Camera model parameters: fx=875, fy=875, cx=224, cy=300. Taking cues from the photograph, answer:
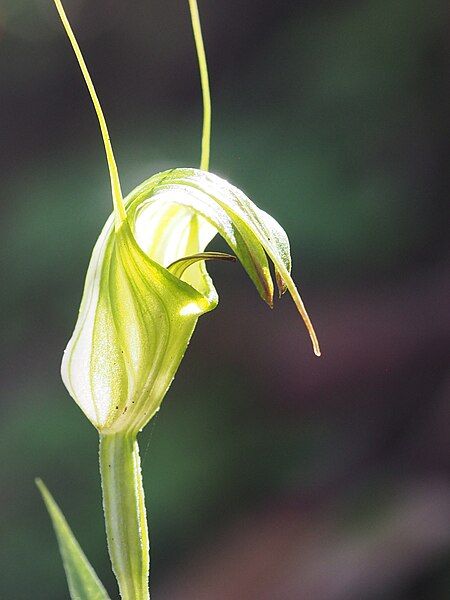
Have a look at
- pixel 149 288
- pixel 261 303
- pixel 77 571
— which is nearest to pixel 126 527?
pixel 77 571

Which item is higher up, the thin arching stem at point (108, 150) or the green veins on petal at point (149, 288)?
the thin arching stem at point (108, 150)

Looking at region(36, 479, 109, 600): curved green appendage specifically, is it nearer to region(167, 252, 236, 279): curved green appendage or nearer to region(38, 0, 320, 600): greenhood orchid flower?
region(38, 0, 320, 600): greenhood orchid flower

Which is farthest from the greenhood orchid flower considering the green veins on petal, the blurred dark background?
the blurred dark background

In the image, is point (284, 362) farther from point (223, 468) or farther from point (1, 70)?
point (1, 70)

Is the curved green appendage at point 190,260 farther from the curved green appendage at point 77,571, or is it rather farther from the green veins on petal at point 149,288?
the curved green appendage at point 77,571

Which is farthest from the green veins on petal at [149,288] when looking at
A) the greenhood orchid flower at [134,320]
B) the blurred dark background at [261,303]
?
the blurred dark background at [261,303]

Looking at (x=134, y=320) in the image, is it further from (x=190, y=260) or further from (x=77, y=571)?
(x=77, y=571)

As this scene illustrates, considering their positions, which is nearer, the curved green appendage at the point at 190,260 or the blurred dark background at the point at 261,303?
the curved green appendage at the point at 190,260
